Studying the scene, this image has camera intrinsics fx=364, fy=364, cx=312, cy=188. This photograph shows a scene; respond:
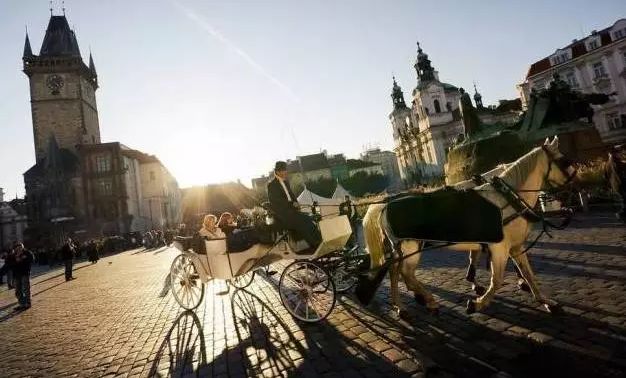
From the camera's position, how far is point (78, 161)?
5728 cm

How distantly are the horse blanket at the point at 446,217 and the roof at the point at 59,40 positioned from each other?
2907 inches

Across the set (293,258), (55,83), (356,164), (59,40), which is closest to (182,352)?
(293,258)

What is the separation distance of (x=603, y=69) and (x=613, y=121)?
7345 mm

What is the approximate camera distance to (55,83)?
59.8m

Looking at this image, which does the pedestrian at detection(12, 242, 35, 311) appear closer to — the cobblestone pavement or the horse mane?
the cobblestone pavement

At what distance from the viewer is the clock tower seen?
193ft

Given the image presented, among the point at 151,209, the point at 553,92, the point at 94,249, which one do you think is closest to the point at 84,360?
the point at 553,92

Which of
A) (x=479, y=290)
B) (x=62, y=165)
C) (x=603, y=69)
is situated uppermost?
(x=62, y=165)

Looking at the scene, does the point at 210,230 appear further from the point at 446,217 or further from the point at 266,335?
the point at 446,217

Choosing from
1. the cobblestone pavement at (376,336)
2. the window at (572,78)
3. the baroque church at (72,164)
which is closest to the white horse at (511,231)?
the cobblestone pavement at (376,336)

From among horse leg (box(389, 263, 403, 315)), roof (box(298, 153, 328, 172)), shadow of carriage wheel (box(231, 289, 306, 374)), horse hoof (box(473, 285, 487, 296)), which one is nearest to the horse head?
horse hoof (box(473, 285, 487, 296))

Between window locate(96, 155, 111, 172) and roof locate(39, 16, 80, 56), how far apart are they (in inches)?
791

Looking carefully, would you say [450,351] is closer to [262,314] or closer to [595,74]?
[262,314]

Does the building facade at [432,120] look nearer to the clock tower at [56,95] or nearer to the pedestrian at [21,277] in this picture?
the clock tower at [56,95]
